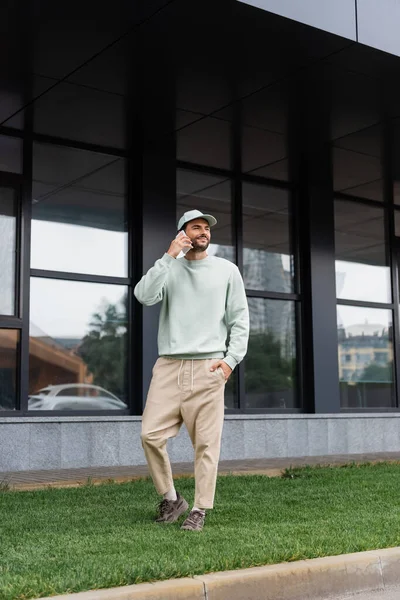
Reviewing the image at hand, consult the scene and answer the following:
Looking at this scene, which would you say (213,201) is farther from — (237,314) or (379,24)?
(237,314)

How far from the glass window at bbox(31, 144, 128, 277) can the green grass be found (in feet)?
13.0

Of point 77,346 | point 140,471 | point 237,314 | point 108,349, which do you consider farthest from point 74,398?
point 237,314

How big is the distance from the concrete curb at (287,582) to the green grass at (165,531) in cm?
10

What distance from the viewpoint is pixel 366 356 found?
14.0 m

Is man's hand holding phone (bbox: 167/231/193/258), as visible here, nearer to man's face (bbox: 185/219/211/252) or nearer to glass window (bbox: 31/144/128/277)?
man's face (bbox: 185/219/211/252)

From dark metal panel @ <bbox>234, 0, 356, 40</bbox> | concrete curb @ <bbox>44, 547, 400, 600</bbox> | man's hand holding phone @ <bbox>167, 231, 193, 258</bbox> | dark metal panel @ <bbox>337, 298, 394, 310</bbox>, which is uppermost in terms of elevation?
dark metal panel @ <bbox>234, 0, 356, 40</bbox>

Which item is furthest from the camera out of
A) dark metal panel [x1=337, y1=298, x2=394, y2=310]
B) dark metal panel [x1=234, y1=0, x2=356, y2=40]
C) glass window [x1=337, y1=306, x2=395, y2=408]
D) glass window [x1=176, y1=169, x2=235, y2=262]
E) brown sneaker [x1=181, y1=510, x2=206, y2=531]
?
dark metal panel [x1=337, y1=298, x2=394, y2=310]

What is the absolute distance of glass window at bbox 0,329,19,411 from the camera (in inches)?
401

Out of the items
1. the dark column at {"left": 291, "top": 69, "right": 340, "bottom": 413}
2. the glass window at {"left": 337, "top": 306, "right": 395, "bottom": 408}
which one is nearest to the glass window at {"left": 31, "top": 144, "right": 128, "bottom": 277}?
the dark column at {"left": 291, "top": 69, "right": 340, "bottom": 413}

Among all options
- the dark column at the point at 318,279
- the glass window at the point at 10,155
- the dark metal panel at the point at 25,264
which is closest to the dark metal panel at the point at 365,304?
the dark column at the point at 318,279

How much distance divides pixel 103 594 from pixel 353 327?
1069cm

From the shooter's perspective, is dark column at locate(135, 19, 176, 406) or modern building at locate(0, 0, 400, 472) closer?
modern building at locate(0, 0, 400, 472)

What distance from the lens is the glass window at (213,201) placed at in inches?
486

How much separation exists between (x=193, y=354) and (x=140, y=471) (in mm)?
4202
